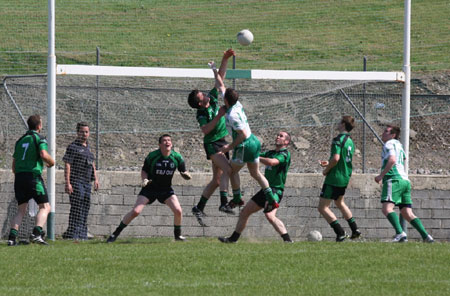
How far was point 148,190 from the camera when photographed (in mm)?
13148

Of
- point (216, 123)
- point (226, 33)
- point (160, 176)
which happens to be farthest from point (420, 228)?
point (226, 33)

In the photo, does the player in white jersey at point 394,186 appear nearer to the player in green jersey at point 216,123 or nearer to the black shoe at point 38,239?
the player in green jersey at point 216,123

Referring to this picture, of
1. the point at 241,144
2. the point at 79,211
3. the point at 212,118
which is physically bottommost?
the point at 79,211

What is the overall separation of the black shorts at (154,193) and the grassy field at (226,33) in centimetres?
1222

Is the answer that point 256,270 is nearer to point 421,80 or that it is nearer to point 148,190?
point 148,190

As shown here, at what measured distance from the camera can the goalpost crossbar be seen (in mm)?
13602

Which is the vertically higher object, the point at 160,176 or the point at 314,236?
the point at 160,176

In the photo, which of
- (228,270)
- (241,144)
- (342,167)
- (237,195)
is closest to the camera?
(228,270)

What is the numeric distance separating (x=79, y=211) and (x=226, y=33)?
631 inches

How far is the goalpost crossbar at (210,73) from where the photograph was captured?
13.6 meters

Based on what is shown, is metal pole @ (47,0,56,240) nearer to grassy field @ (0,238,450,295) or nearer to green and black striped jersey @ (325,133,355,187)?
grassy field @ (0,238,450,295)

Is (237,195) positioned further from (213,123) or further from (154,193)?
(154,193)

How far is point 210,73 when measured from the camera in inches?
559

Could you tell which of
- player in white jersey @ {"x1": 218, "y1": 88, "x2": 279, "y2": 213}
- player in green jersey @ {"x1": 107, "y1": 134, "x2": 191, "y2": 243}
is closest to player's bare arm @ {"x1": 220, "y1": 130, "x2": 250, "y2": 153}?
player in white jersey @ {"x1": 218, "y1": 88, "x2": 279, "y2": 213}
